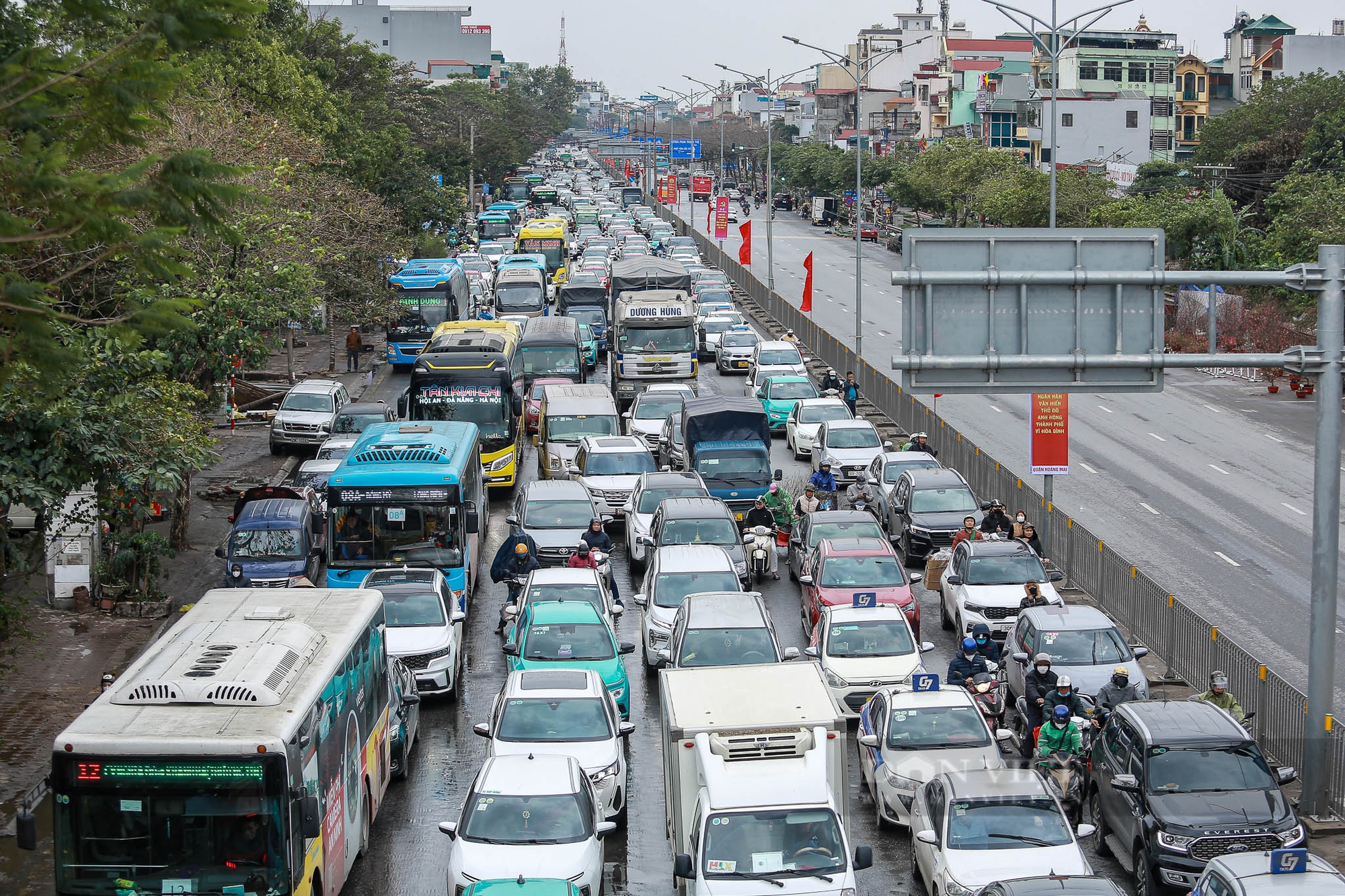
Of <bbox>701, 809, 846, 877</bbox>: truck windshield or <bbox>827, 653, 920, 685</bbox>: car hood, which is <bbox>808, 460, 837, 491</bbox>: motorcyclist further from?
<bbox>701, 809, 846, 877</bbox>: truck windshield

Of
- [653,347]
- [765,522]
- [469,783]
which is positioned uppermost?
[653,347]

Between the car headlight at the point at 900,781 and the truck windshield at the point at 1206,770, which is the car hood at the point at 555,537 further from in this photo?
the truck windshield at the point at 1206,770

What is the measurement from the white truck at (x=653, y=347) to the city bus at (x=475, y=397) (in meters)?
9.21

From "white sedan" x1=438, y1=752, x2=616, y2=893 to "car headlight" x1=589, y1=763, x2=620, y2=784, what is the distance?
3.88 feet

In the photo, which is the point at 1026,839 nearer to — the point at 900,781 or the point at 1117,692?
the point at 900,781

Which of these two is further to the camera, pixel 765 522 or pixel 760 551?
pixel 765 522

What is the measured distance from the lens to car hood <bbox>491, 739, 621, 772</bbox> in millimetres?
17125

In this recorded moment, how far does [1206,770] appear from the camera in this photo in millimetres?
15758

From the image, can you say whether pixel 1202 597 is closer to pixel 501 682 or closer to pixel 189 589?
pixel 501 682

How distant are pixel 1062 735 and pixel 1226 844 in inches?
124

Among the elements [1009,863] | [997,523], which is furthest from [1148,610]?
[1009,863]

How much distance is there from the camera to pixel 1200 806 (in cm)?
1542

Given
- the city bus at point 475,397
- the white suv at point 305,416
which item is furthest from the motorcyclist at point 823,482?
the white suv at point 305,416

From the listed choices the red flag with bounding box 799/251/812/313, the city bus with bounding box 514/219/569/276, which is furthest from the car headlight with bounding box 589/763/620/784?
the city bus with bounding box 514/219/569/276
